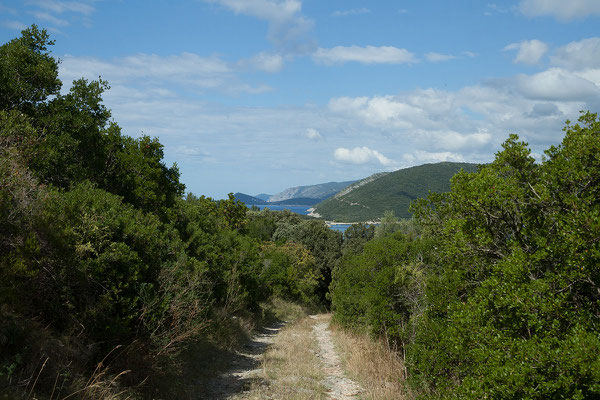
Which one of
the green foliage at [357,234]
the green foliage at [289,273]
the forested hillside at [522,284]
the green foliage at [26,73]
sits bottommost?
the green foliage at [289,273]

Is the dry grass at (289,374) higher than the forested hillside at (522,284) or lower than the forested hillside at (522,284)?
lower

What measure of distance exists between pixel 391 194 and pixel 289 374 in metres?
165

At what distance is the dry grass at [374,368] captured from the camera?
993 cm

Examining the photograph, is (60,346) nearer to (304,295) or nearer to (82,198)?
(82,198)

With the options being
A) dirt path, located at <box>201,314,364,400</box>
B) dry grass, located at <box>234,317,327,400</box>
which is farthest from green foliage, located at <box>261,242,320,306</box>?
dry grass, located at <box>234,317,327,400</box>

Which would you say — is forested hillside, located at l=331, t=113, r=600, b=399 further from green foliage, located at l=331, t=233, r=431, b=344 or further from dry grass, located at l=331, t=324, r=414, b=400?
green foliage, located at l=331, t=233, r=431, b=344

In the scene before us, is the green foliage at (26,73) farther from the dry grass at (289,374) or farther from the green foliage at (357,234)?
the green foliage at (357,234)

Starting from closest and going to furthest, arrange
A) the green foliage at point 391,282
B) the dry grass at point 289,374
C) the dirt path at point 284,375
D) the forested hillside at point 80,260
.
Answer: the forested hillside at point 80,260
the dry grass at point 289,374
the dirt path at point 284,375
the green foliage at point 391,282

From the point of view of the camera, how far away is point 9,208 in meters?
6.64

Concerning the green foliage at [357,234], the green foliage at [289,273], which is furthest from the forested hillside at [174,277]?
the green foliage at [357,234]

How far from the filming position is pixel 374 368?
1241cm

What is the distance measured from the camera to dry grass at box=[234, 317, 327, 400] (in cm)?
1005

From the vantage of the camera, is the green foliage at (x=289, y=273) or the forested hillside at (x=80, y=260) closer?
the forested hillside at (x=80, y=260)

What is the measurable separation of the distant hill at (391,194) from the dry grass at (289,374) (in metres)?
130
